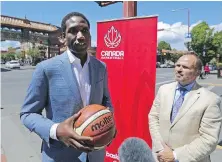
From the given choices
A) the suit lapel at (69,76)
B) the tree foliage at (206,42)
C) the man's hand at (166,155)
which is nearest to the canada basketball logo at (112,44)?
the man's hand at (166,155)

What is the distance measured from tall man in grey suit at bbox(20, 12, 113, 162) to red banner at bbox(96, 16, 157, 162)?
5.06 ft

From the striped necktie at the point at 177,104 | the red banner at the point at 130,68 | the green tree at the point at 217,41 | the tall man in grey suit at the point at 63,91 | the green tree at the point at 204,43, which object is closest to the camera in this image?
the tall man in grey suit at the point at 63,91

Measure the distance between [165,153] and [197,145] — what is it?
0.98 feet

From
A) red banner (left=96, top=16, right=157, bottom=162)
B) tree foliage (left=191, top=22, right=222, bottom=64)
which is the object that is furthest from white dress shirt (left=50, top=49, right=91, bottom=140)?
tree foliage (left=191, top=22, right=222, bottom=64)

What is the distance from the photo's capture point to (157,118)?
2.92m

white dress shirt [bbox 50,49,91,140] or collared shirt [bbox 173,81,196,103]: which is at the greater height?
white dress shirt [bbox 50,49,91,140]

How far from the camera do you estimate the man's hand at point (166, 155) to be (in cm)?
254

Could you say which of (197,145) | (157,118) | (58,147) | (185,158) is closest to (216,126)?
(197,145)

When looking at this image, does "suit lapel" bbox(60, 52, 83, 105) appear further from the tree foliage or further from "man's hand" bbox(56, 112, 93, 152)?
the tree foliage

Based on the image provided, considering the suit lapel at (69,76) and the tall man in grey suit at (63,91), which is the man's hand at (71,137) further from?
the suit lapel at (69,76)

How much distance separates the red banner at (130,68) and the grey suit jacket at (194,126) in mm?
686

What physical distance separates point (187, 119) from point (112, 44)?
1472 millimetres

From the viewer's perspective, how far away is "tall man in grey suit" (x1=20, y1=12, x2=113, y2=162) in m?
1.66

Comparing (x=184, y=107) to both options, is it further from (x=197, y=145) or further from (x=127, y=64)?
(x=127, y=64)
